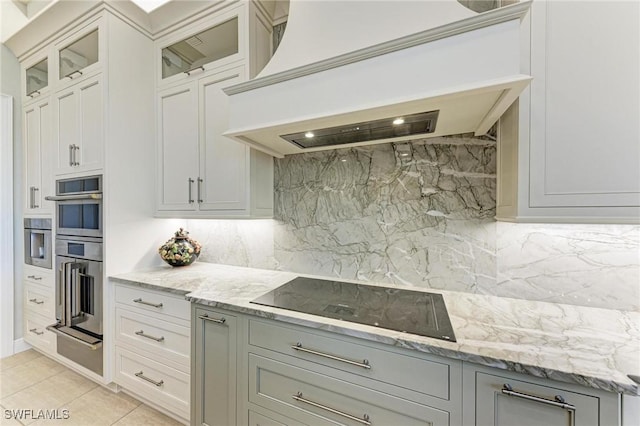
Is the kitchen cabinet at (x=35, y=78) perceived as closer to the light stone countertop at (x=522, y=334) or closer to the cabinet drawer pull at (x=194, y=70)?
the cabinet drawer pull at (x=194, y=70)

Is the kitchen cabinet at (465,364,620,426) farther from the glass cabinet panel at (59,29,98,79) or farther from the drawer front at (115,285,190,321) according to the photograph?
the glass cabinet panel at (59,29,98,79)

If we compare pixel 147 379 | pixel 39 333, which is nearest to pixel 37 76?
pixel 39 333

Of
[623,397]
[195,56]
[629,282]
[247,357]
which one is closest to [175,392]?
[247,357]

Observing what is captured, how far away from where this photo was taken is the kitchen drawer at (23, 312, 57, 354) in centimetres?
212

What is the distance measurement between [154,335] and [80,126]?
1660 mm

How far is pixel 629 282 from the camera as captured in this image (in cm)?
114

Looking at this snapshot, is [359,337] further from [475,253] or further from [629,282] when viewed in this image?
[629,282]

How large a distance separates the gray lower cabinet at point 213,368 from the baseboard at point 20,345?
2.37 m

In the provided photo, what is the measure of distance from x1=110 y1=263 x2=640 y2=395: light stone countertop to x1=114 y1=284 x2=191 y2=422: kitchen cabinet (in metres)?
0.18

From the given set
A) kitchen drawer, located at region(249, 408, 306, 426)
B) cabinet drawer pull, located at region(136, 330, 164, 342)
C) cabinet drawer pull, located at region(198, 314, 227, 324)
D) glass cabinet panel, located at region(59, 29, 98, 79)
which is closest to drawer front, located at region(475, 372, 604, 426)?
kitchen drawer, located at region(249, 408, 306, 426)

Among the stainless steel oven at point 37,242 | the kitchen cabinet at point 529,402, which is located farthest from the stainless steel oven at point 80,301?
the kitchen cabinet at point 529,402

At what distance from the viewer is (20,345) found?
237 cm

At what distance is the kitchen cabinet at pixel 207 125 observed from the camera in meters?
1.67

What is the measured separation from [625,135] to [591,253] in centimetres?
59
